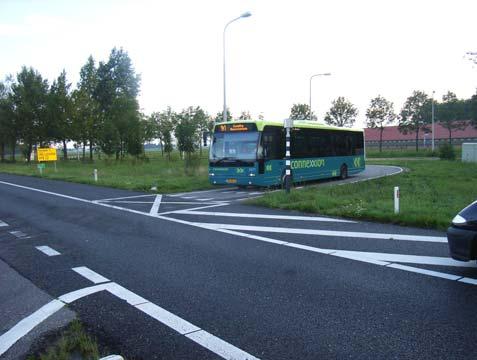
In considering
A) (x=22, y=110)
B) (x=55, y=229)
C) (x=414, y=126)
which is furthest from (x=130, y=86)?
(x=55, y=229)

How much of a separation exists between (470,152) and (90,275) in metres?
40.7

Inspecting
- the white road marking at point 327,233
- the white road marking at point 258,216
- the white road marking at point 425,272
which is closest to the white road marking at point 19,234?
the white road marking at point 327,233

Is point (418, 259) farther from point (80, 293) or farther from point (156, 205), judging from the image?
point (156, 205)

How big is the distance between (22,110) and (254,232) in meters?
54.6

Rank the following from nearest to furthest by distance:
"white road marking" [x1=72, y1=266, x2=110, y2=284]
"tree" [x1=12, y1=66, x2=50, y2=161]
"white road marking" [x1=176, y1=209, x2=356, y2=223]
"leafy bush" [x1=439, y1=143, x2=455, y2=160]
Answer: "white road marking" [x1=72, y1=266, x2=110, y2=284]
"white road marking" [x1=176, y1=209, x2=356, y2=223]
"leafy bush" [x1=439, y1=143, x2=455, y2=160]
"tree" [x1=12, y1=66, x2=50, y2=161]

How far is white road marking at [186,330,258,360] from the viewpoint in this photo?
3738mm

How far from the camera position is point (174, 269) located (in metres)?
6.51

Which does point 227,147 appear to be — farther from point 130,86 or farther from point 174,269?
point 130,86

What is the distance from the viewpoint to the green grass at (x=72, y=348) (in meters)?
3.71

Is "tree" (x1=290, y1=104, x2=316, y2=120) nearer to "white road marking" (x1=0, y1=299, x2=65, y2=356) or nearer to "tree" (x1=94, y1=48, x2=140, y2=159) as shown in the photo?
"tree" (x1=94, y1=48, x2=140, y2=159)

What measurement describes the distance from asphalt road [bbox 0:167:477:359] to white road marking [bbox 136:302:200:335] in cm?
2

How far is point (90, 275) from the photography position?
6324mm

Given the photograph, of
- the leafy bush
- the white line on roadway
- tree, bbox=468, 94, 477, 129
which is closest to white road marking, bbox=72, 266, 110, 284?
the white line on roadway

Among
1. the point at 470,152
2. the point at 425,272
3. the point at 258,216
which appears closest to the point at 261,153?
the point at 258,216
